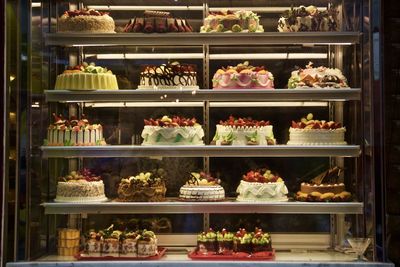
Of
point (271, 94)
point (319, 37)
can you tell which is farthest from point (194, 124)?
point (319, 37)

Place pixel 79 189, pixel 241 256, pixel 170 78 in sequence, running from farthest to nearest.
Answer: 1. pixel 170 78
2. pixel 79 189
3. pixel 241 256

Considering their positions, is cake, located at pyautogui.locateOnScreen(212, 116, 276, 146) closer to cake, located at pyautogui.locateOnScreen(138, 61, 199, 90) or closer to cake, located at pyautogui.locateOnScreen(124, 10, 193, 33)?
cake, located at pyautogui.locateOnScreen(138, 61, 199, 90)

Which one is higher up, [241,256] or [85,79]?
[85,79]

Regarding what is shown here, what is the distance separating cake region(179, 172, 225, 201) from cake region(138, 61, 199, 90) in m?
0.73

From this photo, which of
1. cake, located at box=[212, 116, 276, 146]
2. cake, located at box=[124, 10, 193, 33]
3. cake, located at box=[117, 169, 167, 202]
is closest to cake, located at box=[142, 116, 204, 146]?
cake, located at box=[212, 116, 276, 146]

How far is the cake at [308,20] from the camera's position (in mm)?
4840

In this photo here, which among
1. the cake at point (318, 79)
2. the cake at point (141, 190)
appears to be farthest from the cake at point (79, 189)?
the cake at point (318, 79)

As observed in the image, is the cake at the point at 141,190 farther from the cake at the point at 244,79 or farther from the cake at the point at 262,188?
the cake at the point at 244,79

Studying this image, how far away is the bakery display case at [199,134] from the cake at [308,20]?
0.04 feet

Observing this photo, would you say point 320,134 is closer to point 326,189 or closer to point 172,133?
point 326,189

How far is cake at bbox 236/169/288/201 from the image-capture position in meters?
4.74

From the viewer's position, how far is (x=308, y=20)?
15.9ft

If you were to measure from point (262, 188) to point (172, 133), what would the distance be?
2.64 ft

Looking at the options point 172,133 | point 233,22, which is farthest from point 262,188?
point 233,22
